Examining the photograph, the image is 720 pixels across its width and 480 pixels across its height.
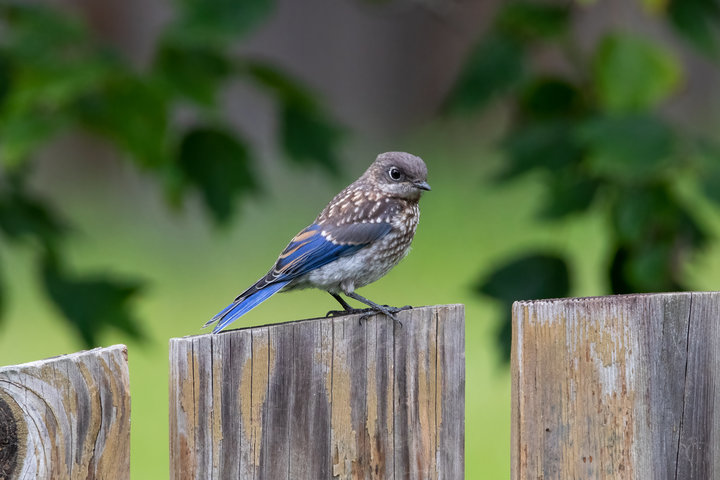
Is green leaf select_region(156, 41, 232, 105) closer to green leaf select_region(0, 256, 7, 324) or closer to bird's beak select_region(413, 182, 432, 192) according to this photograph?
bird's beak select_region(413, 182, 432, 192)

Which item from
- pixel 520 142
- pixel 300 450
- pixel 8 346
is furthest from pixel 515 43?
pixel 8 346

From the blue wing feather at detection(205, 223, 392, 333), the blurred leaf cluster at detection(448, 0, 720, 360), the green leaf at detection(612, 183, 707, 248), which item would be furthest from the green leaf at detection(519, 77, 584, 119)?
the blue wing feather at detection(205, 223, 392, 333)

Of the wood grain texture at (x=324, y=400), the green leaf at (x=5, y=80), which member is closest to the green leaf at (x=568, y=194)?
the wood grain texture at (x=324, y=400)

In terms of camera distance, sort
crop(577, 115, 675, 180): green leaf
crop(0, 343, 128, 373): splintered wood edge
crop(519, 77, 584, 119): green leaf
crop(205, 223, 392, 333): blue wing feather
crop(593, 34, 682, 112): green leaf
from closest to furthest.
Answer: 1. crop(0, 343, 128, 373): splintered wood edge
2. crop(205, 223, 392, 333): blue wing feather
3. crop(577, 115, 675, 180): green leaf
4. crop(593, 34, 682, 112): green leaf
5. crop(519, 77, 584, 119): green leaf

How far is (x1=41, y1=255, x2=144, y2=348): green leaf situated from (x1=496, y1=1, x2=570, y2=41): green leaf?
5.77 feet

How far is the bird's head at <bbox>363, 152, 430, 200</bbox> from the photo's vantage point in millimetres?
3936

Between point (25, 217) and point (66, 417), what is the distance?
191 cm

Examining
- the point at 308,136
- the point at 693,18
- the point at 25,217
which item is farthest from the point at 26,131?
the point at 693,18

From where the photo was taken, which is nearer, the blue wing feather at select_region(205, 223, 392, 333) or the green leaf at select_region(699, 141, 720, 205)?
the blue wing feather at select_region(205, 223, 392, 333)

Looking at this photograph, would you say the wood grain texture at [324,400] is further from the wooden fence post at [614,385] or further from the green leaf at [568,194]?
the green leaf at [568,194]

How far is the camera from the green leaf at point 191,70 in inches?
151

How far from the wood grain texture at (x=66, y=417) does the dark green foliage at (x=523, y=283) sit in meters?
1.92

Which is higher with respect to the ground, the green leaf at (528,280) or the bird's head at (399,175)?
the bird's head at (399,175)

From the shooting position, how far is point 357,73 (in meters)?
11.9
